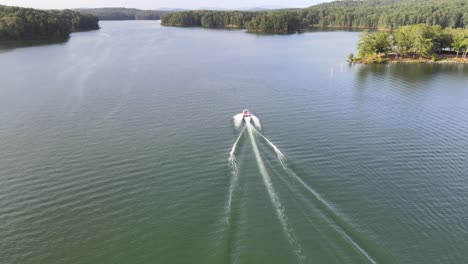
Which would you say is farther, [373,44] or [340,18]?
[340,18]

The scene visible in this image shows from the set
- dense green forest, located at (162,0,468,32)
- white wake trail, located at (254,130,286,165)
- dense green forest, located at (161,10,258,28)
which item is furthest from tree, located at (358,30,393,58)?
dense green forest, located at (161,10,258,28)

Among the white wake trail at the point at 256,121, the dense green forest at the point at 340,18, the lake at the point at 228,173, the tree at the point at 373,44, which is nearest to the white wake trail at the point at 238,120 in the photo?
the lake at the point at 228,173

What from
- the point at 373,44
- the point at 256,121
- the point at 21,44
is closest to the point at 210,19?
the point at 21,44

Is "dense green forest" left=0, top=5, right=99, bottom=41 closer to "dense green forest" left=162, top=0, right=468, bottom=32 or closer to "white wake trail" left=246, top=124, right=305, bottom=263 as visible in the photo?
"dense green forest" left=162, top=0, right=468, bottom=32

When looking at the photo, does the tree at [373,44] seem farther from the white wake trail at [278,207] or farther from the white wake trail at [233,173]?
the white wake trail at [278,207]

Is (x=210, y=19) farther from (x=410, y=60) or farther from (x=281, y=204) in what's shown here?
(x=281, y=204)
